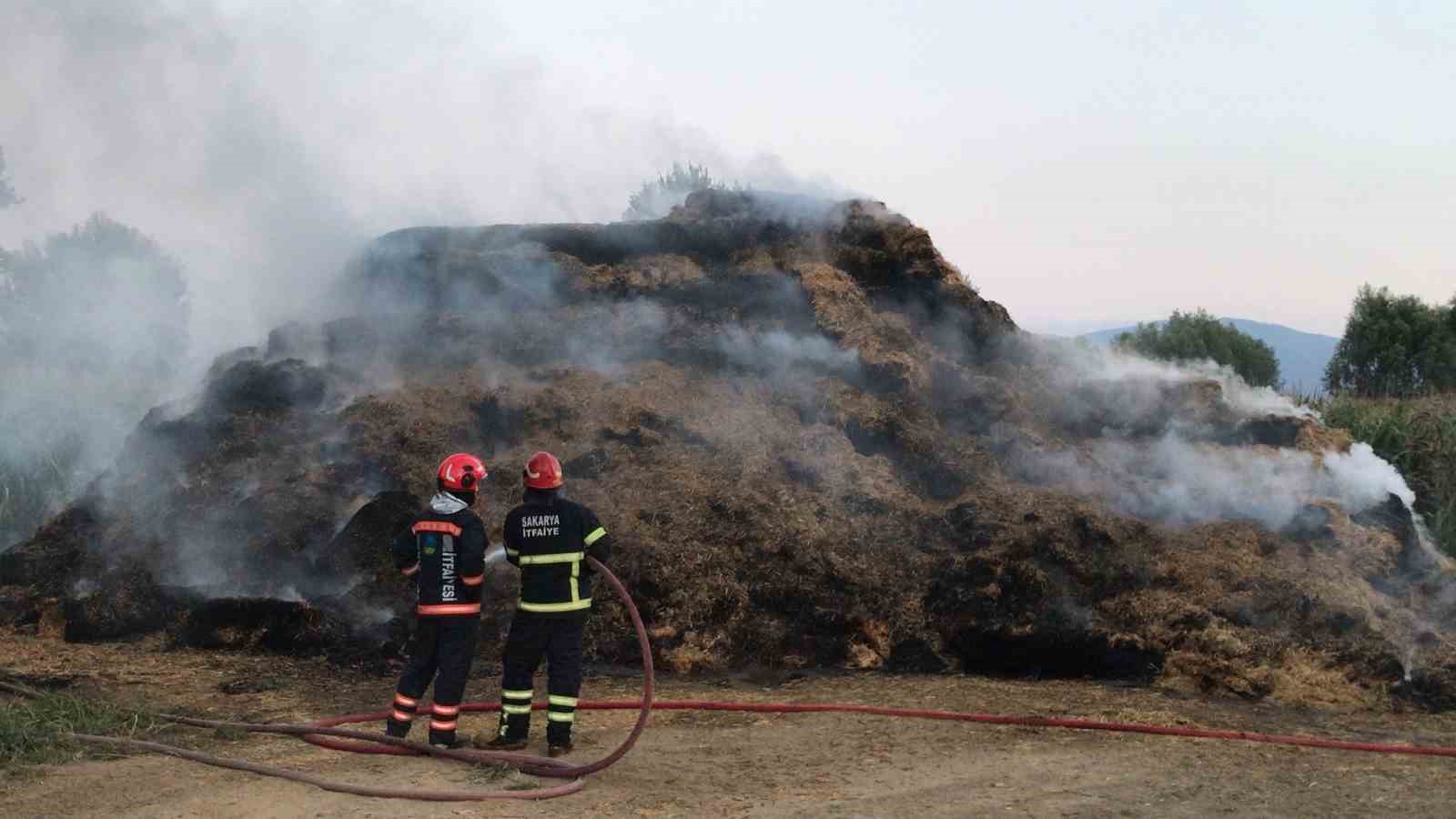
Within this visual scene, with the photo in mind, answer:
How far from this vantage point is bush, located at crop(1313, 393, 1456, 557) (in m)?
12.2

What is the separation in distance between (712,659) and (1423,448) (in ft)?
31.7

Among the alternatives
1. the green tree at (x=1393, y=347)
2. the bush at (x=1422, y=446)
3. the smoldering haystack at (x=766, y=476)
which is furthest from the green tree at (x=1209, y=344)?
the smoldering haystack at (x=766, y=476)

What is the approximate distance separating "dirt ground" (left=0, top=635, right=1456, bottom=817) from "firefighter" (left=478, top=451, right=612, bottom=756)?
16.0 inches

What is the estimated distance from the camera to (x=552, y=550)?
626cm

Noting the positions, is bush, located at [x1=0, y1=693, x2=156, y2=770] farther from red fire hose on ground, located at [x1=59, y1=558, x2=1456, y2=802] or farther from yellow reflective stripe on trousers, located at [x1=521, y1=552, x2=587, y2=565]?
yellow reflective stripe on trousers, located at [x1=521, y1=552, x2=587, y2=565]

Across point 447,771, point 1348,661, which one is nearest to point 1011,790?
point 447,771

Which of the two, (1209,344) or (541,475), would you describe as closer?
(541,475)

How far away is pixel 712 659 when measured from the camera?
8.51 metres

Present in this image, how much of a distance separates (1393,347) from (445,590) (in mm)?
30706

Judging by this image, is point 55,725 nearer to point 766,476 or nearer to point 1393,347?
point 766,476

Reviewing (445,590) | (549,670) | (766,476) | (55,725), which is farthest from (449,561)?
(766,476)

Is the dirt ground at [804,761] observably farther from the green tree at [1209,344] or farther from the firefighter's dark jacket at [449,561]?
the green tree at [1209,344]

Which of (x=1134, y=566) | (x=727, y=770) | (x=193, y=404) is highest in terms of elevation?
(x=193, y=404)

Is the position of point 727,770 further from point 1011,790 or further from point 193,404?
point 193,404
